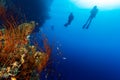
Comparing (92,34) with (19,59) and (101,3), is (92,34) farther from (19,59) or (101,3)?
(19,59)

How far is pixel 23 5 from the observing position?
1409cm

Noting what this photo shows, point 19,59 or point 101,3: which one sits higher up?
point 101,3

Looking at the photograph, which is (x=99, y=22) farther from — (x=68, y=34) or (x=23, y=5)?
(x=23, y=5)

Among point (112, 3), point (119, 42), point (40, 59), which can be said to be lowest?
point (40, 59)

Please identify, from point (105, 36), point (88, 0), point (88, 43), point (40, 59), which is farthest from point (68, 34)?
point (40, 59)

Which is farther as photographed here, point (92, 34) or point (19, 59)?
point (92, 34)

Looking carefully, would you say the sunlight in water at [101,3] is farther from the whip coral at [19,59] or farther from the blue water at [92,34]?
the whip coral at [19,59]

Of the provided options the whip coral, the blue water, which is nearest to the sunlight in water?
the blue water

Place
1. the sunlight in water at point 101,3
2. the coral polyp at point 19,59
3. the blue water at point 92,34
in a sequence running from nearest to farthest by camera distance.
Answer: the coral polyp at point 19,59
the sunlight in water at point 101,3
the blue water at point 92,34

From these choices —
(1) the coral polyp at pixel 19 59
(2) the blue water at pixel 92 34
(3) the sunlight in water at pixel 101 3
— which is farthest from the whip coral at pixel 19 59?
(2) the blue water at pixel 92 34

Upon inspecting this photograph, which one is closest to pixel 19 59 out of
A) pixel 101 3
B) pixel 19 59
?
pixel 19 59

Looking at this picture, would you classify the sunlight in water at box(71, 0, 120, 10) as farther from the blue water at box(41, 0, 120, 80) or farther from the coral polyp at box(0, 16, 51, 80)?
the coral polyp at box(0, 16, 51, 80)

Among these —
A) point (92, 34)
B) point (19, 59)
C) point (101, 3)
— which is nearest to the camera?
point (19, 59)

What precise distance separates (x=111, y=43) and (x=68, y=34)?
106 feet
